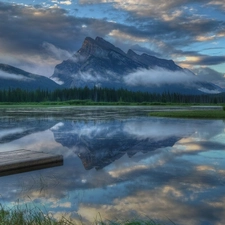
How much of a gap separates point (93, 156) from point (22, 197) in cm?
681

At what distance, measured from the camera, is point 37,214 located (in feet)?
26.3

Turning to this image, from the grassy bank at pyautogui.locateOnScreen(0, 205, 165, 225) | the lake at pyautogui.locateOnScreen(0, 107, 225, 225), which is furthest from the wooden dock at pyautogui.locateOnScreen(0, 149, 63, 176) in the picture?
the grassy bank at pyautogui.locateOnScreen(0, 205, 165, 225)

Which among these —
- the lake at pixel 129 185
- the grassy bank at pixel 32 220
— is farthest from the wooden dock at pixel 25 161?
the grassy bank at pixel 32 220

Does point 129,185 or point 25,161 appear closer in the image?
point 129,185

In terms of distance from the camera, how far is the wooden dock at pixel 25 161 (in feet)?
42.6

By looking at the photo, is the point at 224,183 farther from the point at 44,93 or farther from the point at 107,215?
the point at 44,93

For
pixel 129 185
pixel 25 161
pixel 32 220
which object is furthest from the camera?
pixel 25 161

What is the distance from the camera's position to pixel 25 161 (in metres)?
13.6

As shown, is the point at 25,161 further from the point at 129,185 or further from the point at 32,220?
the point at 32,220

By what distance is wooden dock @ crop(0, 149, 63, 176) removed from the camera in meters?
13.0

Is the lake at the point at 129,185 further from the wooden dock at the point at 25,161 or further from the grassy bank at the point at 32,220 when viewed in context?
the wooden dock at the point at 25,161

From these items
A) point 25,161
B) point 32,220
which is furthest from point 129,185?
point 25,161

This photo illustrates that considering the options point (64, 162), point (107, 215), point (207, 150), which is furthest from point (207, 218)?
point (207, 150)

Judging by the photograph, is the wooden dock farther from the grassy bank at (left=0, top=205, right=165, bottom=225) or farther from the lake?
the grassy bank at (left=0, top=205, right=165, bottom=225)
